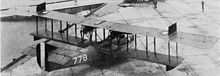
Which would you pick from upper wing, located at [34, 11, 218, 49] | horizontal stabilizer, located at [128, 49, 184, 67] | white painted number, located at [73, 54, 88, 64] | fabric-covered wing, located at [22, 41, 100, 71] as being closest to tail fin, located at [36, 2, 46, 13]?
upper wing, located at [34, 11, 218, 49]

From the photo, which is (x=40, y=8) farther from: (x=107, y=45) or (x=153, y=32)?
(x=153, y=32)

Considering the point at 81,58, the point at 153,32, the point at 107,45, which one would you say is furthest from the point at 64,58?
the point at 153,32

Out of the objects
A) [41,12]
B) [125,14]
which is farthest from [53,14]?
[125,14]

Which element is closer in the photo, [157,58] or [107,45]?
[157,58]

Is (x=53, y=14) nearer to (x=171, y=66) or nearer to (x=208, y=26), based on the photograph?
(x=171, y=66)

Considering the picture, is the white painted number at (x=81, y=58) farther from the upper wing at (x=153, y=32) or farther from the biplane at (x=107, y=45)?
the upper wing at (x=153, y=32)

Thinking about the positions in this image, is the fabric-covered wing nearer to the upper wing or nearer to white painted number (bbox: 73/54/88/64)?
white painted number (bbox: 73/54/88/64)

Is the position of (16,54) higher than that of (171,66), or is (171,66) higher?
(171,66)

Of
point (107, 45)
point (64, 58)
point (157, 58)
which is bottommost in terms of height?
point (157, 58)

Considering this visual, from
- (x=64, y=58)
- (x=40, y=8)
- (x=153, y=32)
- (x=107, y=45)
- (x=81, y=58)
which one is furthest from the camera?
(x=40, y=8)

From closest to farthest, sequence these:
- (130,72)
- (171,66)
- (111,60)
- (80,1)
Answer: (171,66), (130,72), (111,60), (80,1)

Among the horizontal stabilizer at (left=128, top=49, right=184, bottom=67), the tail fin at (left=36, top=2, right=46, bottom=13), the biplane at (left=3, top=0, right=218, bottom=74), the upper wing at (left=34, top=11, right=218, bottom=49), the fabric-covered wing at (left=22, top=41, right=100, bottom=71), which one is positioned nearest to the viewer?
the upper wing at (left=34, top=11, right=218, bottom=49)
